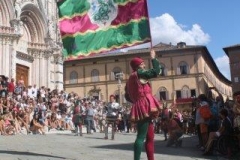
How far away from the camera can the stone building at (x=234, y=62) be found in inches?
2512

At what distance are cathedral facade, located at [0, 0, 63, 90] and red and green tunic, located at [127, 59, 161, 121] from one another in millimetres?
21430

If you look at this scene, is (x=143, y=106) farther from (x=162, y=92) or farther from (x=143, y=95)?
(x=162, y=92)

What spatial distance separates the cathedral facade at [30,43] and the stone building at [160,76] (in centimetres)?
2502

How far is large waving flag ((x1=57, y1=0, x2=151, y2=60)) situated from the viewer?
9312mm

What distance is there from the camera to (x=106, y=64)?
62000mm

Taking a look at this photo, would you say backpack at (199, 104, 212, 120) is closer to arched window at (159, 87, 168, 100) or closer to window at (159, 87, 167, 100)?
arched window at (159, 87, 168, 100)

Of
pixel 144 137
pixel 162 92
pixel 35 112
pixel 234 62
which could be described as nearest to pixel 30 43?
pixel 35 112

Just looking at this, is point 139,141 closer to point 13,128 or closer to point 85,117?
point 13,128

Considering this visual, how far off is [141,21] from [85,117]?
10.7 metres

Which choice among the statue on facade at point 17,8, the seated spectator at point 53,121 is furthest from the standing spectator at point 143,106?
the statue on facade at point 17,8

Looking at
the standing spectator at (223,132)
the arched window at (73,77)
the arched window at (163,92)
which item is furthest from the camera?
the arched window at (73,77)

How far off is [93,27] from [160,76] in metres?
50.8

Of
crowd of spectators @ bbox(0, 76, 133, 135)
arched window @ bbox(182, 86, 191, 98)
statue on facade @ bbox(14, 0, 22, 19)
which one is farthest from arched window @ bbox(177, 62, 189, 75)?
statue on facade @ bbox(14, 0, 22, 19)

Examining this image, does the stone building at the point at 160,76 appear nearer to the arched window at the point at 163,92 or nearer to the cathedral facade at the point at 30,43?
→ the arched window at the point at 163,92
